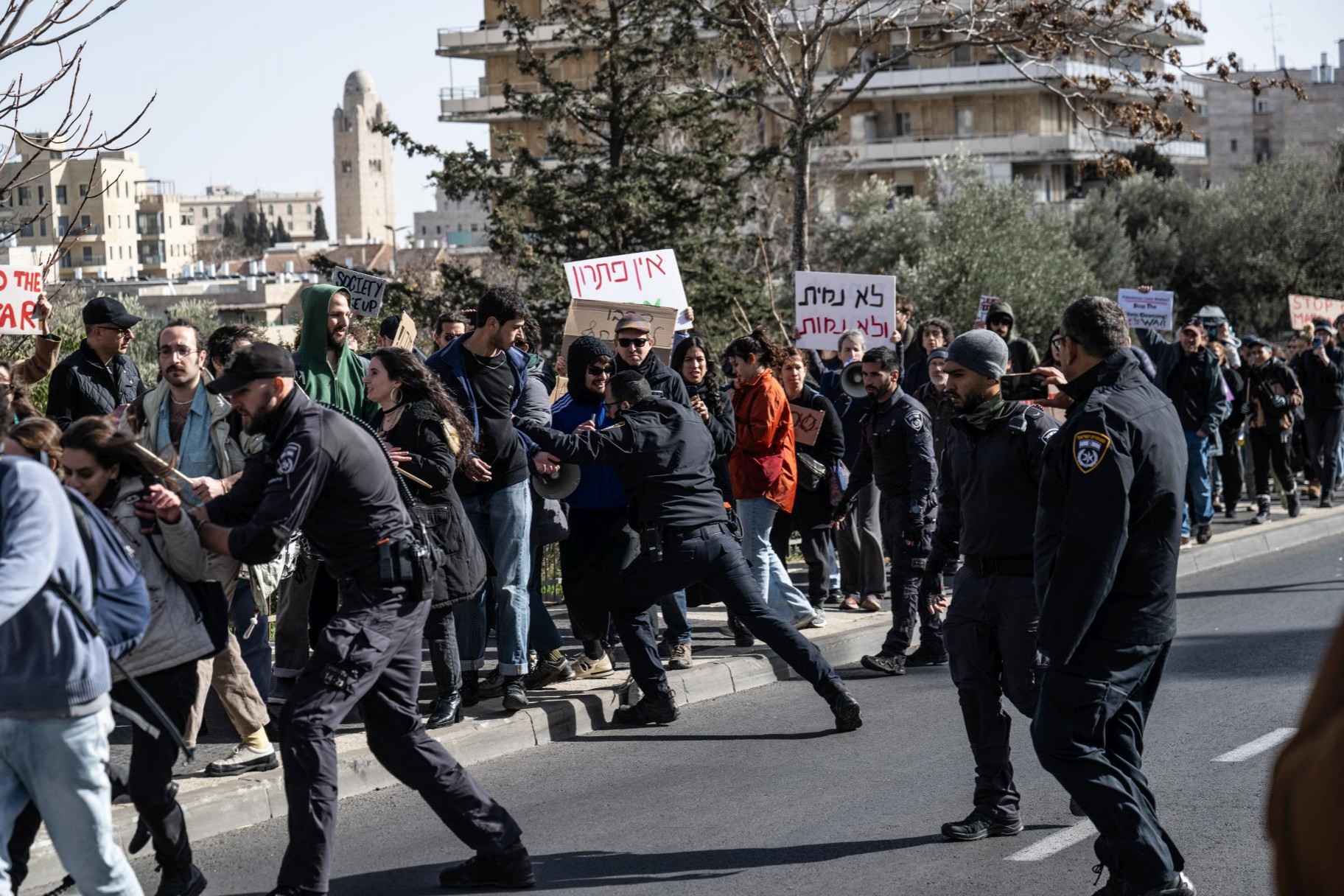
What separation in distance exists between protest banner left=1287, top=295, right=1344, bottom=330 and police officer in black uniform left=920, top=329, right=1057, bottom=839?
53.6 ft

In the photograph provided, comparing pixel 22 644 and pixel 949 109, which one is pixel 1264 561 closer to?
pixel 22 644

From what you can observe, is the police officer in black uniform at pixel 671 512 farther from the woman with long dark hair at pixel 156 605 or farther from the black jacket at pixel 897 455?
the woman with long dark hair at pixel 156 605

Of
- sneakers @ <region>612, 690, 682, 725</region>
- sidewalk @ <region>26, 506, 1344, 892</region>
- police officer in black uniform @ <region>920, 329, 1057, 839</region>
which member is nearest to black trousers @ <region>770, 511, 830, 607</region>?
sidewalk @ <region>26, 506, 1344, 892</region>

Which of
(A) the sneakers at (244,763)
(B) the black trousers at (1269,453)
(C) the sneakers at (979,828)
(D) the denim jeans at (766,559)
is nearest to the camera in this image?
(C) the sneakers at (979,828)

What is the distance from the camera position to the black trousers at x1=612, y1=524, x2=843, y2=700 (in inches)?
309

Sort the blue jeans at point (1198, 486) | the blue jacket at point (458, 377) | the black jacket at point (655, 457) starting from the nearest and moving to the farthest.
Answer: the black jacket at point (655, 457)
the blue jacket at point (458, 377)
the blue jeans at point (1198, 486)

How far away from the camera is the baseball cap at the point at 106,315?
27.9ft

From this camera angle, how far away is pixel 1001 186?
1836 inches

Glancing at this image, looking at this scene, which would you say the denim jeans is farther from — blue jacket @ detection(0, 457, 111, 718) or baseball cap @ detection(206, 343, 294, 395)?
blue jacket @ detection(0, 457, 111, 718)

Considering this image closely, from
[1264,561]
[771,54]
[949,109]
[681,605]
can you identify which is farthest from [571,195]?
[949,109]

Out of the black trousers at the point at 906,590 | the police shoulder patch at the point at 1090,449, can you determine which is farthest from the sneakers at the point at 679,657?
the police shoulder patch at the point at 1090,449

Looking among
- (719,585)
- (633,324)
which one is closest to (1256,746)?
(719,585)

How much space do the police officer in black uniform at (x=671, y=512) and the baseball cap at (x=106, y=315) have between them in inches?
91.5

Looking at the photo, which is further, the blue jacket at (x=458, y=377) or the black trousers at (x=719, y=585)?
the blue jacket at (x=458, y=377)
